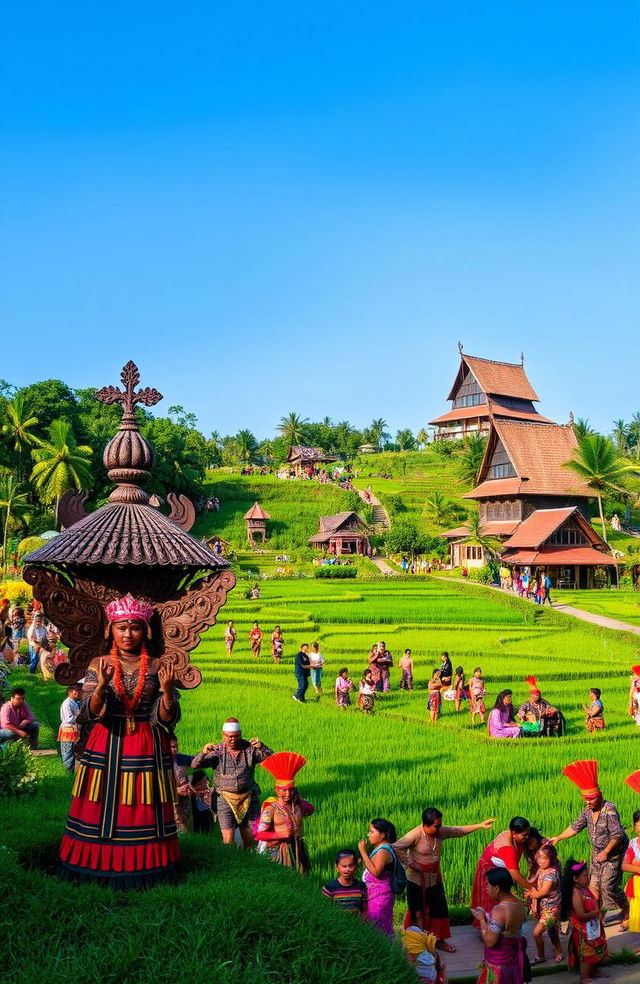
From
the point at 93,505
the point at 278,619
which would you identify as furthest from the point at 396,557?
the point at 278,619

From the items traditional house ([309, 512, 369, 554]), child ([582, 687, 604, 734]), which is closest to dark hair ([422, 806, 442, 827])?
child ([582, 687, 604, 734])

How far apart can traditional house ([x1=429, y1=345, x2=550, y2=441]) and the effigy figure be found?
56.6 metres

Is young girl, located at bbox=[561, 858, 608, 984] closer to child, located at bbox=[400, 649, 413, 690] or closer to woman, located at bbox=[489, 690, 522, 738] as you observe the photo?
woman, located at bbox=[489, 690, 522, 738]

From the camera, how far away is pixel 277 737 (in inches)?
499

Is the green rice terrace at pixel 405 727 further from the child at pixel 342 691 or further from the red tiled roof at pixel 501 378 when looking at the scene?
the red tiled roof at pixel 501 378

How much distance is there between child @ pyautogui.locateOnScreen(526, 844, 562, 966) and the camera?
6.01 m

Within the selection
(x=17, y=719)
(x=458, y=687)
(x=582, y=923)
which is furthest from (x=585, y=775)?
(x=458, y=687)

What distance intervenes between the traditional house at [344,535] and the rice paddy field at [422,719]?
68.1 feet

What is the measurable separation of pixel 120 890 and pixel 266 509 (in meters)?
54.5

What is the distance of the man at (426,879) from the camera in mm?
5984

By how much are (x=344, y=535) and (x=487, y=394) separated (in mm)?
19799

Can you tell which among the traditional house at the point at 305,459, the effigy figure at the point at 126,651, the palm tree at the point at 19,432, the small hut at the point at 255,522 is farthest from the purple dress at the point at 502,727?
the traditional house at the point at 305,459

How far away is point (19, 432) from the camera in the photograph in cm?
4634

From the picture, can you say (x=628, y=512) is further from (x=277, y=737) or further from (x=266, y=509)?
(x=277, y=737)
